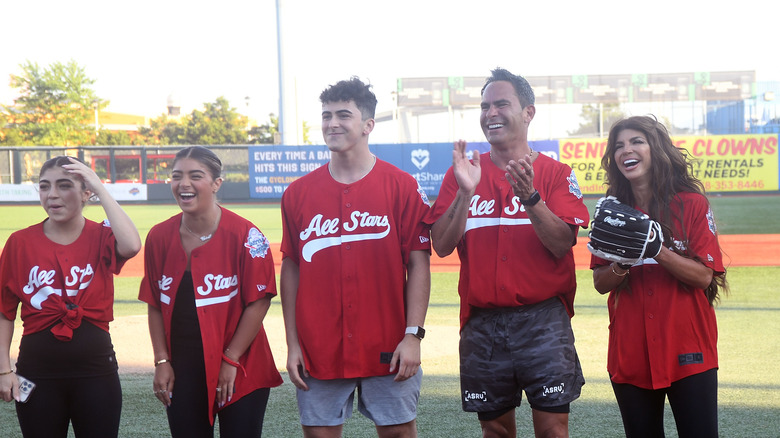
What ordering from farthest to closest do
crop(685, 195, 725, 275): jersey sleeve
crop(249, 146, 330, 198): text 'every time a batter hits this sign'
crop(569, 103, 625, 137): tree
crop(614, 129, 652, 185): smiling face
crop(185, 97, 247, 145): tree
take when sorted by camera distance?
crop(185, 97, 247, 145): tree, crop(569, 103, 625, 137): tree, crop(249, 146, 330, 198): text 'every time a batter hits this sign', crop(614, 129, 652, 185): smiling face, crop(685, 195, 725, 275): jersey sleeve

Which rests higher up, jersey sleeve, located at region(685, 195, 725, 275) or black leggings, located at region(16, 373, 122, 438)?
jersey sleeve, located at region(685, 195, 725, 275)

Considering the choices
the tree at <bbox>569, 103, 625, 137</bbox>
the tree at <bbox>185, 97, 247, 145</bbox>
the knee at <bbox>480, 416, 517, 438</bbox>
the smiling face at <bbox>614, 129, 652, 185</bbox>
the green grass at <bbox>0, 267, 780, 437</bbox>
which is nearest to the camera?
the smiling face at <bbox>614, 129, 652, 185</bbox>

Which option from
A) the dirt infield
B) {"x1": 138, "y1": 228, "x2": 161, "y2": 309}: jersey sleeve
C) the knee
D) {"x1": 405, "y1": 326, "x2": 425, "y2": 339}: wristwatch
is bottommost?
the dirt infield

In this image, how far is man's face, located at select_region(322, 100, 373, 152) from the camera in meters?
3.34

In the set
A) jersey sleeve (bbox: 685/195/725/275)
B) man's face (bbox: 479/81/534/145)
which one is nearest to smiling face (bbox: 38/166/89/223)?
man's face (bbox: 479/81/534/145)

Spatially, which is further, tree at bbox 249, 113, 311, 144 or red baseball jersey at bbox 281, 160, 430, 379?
tree at bbox 249, 113, 311, 144

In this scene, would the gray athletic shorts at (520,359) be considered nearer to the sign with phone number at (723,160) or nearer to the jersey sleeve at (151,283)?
the jersey sleeve at (151,283)

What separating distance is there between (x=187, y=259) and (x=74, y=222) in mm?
640

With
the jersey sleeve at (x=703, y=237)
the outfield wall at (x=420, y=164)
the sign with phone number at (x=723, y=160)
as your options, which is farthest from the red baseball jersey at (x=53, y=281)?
the sign with phone number at (x=723, y=160)

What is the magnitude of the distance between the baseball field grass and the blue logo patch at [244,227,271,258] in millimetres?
1964

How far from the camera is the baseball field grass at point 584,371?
16.3ft

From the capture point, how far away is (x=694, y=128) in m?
45.3

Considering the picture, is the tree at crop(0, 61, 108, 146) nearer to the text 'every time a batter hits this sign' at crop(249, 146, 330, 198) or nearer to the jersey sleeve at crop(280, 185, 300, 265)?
the text 'every time a batter hits this sign' at crop(249, 146, 330, 198)

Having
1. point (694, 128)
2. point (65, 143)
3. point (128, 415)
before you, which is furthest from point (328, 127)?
point (65, 143)
